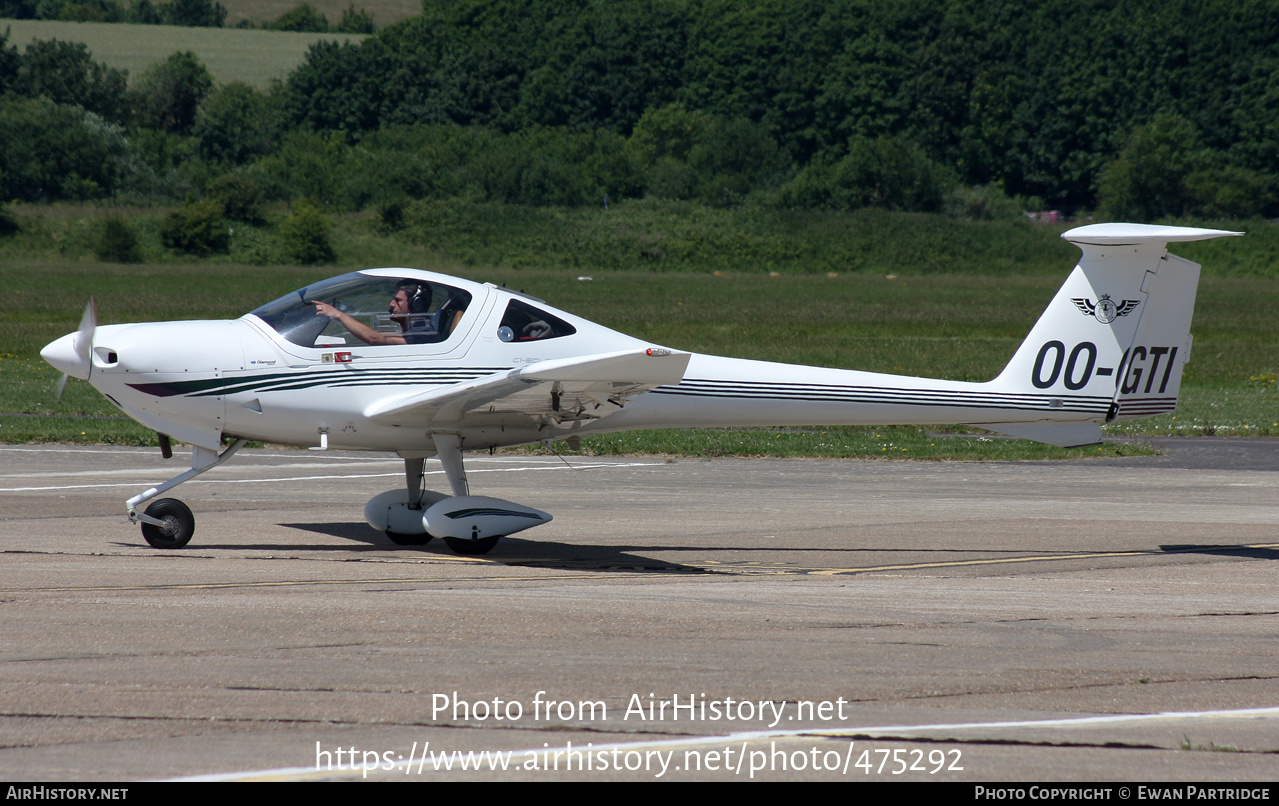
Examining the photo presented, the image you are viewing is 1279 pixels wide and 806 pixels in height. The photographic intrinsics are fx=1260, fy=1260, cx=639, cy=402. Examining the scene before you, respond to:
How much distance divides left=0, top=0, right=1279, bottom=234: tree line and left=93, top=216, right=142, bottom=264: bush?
778 centimetres

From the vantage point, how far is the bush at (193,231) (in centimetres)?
6353

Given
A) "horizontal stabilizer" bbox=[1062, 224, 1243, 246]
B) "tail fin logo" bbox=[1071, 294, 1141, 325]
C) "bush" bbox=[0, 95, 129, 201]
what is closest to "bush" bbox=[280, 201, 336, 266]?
"bush" bbox=[0, 95, 129, 201]

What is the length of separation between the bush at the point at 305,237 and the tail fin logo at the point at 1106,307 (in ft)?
182

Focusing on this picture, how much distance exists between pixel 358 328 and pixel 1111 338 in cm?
630

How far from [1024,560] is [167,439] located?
7128 millimetres

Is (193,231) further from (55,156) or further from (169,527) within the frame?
(169,527)

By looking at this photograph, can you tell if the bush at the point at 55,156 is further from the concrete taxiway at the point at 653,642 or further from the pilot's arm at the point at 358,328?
the pilot's arm at the point at 358,328

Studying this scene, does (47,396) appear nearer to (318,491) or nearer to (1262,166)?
(318,491)

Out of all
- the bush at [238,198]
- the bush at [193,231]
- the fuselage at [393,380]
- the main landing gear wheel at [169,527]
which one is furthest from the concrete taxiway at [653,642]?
the bush at [238,198]

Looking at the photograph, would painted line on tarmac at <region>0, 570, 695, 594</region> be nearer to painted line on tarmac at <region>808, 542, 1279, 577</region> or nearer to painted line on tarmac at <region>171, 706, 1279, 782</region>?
painted line on tarmac at <region>808, 542, 1279, 577</region>

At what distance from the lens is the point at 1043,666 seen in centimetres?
661

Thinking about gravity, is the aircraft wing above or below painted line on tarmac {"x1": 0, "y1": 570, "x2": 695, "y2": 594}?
above

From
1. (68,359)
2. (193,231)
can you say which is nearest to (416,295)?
(68,359)

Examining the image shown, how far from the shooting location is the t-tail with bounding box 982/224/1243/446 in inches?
414
